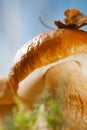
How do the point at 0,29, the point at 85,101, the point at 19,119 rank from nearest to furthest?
1. the point at 19,119
2. the point at 85,101
3. the point at 0,29

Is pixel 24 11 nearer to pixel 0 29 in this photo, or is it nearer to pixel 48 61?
pixel 0 29

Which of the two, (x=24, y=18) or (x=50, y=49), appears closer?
(x=50, y=49)

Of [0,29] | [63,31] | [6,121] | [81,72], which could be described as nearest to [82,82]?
[81,72]

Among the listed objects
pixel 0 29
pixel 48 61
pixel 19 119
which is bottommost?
pixel 19 119

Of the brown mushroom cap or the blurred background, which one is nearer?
the brown mushroom cap

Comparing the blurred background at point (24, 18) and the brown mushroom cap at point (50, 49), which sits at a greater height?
the blurred background at point (24, 18)

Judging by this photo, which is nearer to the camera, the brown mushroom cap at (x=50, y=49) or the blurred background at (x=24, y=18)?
the brown mushroom cap at (x=50, y=49)

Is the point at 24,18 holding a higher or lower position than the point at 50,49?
higher

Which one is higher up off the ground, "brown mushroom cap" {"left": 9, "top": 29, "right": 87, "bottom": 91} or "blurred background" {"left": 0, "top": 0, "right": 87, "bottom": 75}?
"blurred background" {"left": 0, "top": 0, "right": 87, "bottom": 75}
